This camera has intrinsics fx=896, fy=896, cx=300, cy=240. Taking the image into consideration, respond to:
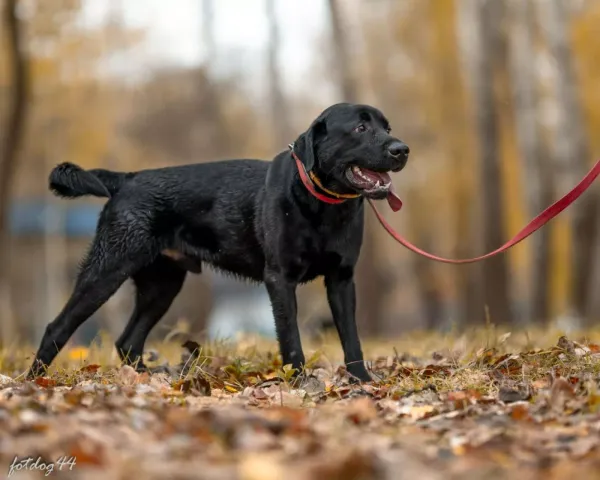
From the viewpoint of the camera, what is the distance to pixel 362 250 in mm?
16547

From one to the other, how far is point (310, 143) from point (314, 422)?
2.35 m

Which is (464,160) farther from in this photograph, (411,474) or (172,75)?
(411,474)

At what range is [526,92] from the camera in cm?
2041

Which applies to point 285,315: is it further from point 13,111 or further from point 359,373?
point 13,111

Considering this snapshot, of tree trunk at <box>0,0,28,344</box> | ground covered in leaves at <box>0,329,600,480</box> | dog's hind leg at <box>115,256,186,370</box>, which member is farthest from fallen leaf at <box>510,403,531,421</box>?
tree trunk at <box>0,0,28,344</box>

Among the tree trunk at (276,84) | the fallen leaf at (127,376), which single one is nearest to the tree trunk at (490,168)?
the tree trunk at (276,84)

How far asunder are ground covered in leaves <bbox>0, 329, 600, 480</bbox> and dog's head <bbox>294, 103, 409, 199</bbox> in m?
1.22

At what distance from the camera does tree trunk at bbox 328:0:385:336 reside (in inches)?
613

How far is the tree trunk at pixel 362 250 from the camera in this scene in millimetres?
15578

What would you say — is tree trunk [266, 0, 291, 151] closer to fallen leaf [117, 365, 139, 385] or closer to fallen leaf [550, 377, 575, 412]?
fallen leaf [117, 365, 139, 385]

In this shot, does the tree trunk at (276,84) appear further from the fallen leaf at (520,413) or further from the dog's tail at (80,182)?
the fallen leaf at (520,413)

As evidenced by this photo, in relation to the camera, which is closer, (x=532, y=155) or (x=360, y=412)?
(x=360, y=412)

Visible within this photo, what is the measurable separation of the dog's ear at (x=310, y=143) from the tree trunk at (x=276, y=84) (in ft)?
44.2

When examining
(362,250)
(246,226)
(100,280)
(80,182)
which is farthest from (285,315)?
(362,250)
